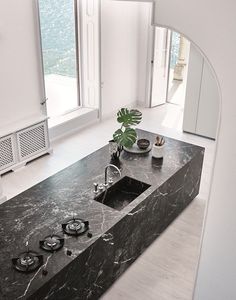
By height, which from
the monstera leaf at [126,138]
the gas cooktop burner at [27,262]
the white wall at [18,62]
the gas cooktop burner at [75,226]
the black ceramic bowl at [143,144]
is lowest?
the gas cooktop burner at [27,262]

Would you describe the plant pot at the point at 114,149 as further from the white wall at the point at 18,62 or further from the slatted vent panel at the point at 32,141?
the white wall at the point at 18,62

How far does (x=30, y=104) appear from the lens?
222 inches

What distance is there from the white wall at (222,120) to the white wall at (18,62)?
4015 mm

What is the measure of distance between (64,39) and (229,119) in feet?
18.5

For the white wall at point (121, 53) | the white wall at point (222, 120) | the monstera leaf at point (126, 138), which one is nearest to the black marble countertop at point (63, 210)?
the monstera leaf at point (126, 138)

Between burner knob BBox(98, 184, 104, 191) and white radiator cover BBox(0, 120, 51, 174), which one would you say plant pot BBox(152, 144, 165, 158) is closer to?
burner knob BBox(98, 184, 104, 191)

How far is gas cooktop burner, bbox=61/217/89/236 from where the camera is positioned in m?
3.06

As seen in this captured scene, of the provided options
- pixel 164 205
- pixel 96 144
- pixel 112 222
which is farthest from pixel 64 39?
pixel 112 222

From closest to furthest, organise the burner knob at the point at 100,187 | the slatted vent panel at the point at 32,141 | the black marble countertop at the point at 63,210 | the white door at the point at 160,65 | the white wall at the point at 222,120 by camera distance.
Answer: the white wall at the point at 222,120 < the black marble countertop at the point at 63,210 < the burner knob at the point at 100,187 < the slatted vent panel at the point at 32,141 < the white door at the point at 160,65

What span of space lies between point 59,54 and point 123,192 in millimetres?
3557

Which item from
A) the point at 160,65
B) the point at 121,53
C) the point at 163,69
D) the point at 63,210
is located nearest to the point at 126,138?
the point at 63,210

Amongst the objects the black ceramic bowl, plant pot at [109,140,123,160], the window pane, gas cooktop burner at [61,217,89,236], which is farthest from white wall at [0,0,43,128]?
gas cooktop burner at [61,217,89,236]

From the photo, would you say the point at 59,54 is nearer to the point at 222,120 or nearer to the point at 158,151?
the point at 158,151

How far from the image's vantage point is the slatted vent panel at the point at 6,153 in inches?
206
